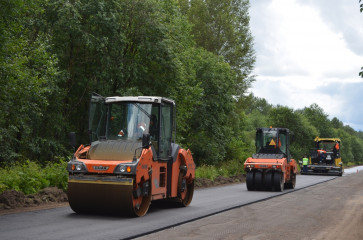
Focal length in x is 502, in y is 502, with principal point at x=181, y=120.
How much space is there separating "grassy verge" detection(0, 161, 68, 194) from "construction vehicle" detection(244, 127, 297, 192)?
29.1 feet

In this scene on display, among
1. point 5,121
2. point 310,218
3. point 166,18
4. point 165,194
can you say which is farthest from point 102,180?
point 166,18

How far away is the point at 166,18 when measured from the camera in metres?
28.7

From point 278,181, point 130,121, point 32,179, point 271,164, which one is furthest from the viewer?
point 271,164

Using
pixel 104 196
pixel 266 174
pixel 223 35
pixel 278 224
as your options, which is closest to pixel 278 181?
pixel 266 174

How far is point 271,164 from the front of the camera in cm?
2177

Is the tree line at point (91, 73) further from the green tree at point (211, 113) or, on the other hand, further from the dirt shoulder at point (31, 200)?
the dirt shoulder at point (31, 200)

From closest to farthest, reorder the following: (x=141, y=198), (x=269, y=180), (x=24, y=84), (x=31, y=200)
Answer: (x=141, y=198) < (x=31, y=200) < (x=24, y=84) < (x=269, y=180)

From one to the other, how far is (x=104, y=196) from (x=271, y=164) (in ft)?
40.6

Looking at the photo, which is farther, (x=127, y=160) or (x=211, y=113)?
(x=211, y=113)

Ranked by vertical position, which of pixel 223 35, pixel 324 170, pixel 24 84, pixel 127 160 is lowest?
pixel 324 170

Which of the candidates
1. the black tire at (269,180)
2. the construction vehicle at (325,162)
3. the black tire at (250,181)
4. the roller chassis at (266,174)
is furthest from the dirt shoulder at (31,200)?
the construction vehicle at (325,162)

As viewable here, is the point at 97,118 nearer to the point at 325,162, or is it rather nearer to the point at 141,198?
the point at 141,198

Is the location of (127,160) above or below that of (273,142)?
below

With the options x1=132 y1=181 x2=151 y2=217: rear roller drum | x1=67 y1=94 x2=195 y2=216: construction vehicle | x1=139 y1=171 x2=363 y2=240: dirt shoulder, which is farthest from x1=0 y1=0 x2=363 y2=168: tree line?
x1=139 y1=171 x2=363 y2=240: dirt shoulder
